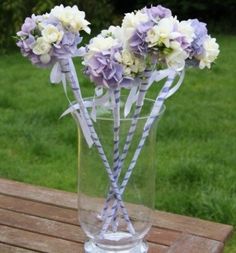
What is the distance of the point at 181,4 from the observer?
26.5ft

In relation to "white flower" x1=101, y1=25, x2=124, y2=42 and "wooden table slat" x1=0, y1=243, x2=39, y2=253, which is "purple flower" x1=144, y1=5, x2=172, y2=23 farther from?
"wooden table slat" x1=0, y1=243, x2=39, y2=253

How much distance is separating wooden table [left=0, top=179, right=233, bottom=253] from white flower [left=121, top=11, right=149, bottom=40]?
65 cm

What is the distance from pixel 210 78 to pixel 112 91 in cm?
405

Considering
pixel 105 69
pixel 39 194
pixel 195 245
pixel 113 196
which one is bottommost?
pixel 39 194

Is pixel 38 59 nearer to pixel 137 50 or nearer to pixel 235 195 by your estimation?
pixel 137 50

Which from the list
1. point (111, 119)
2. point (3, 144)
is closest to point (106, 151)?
point (111, 119)

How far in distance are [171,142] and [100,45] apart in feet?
8.17

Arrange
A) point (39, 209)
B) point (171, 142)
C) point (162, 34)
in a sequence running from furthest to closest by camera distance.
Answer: point (171, 142) < point (39, 209) < point (162, 34)

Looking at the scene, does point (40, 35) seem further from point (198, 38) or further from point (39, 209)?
point (39, 209)

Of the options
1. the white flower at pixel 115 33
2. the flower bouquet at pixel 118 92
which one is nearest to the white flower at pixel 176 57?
the flower bouquet at pixel 118 92

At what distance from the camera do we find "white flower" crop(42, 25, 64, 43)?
1457mm

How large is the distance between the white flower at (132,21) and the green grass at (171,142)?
1.54 metres

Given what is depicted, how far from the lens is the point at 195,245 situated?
6.28ft

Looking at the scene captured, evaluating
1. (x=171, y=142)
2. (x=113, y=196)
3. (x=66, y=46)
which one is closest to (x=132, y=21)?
(x=66, y=46)
